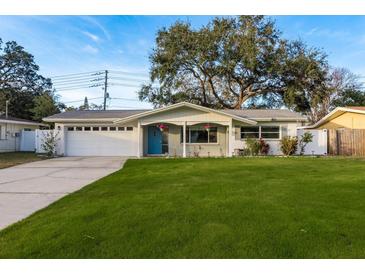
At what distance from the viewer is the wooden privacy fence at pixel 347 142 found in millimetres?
18703

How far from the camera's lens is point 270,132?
768 inches

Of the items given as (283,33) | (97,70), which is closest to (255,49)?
(283,33)

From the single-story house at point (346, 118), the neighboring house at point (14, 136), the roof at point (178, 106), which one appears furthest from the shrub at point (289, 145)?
the neighboring house at point (14, 136)

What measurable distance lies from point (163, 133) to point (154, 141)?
0.79m

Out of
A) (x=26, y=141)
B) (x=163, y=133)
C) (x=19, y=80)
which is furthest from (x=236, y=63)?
(x=19, y=80)

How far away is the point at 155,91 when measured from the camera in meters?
30.6

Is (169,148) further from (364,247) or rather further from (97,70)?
(97,70)

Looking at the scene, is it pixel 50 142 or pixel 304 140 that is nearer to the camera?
pixel 304 140

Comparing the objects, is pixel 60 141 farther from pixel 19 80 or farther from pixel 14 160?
pixel 19 80

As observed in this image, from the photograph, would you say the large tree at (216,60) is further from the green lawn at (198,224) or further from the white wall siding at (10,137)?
the green lawn at (198,224)

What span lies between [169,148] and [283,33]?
16.8m

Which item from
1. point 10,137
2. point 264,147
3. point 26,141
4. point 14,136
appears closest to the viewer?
point 264,147

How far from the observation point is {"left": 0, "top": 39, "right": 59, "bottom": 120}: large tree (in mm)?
39688

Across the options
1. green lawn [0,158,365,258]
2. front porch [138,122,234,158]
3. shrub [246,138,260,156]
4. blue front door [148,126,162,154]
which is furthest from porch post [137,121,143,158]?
green lawn [0,158,365,258]
